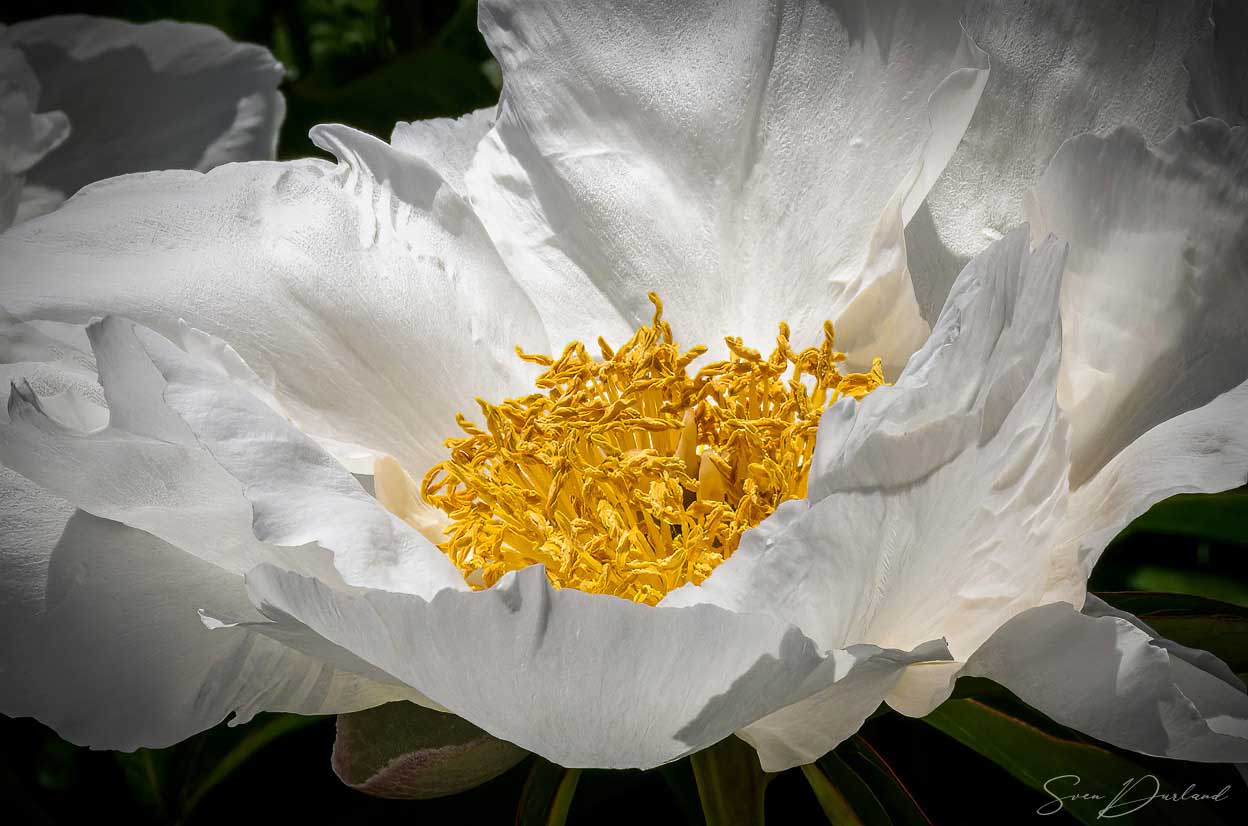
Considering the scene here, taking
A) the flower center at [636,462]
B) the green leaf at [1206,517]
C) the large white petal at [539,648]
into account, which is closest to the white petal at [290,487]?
the large white petal at [539,648]

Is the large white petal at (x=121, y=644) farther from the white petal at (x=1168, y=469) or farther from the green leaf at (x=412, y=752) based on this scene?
the white petal at (x=1168, y=469)

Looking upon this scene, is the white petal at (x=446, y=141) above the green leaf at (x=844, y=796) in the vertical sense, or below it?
above

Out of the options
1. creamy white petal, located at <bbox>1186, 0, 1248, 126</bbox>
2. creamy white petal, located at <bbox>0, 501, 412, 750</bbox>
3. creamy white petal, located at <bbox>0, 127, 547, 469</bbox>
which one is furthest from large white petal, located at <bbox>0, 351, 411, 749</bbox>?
creamy white petal, located at <bbox>1186, 0, 1248, 126</bbox>

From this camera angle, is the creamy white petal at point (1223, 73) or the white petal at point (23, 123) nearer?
the creamy white petal at point (1223, 73)

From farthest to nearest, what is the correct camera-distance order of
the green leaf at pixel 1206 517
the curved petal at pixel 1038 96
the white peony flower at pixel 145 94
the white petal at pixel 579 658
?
1. the white peony flower at pixel 145 94
2. the green leaf at pixel 1206 517
3. the curved petal at pixel 1038 96
4. the white petal at pixel 579 658
